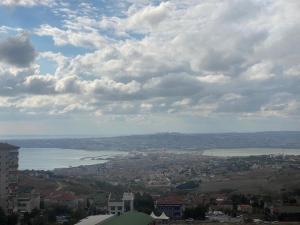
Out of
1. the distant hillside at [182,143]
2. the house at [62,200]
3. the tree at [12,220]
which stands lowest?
the tree at [12,220]

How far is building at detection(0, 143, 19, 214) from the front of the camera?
3056cm

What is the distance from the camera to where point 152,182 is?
50875 millimetres

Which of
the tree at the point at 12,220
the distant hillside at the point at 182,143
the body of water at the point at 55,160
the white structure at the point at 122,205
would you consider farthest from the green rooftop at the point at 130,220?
the distant hillside at the point at 182,143

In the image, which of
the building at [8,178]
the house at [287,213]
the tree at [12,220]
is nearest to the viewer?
the tree at [12,220]

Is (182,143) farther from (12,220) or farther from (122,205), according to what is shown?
(12,220)

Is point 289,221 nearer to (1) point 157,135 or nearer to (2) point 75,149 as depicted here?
(2) point 75,149

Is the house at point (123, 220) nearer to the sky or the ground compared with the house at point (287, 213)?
nearer to the sky

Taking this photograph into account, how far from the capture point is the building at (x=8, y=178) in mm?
30562

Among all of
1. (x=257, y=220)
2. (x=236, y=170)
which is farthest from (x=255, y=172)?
(x=257, y=220)

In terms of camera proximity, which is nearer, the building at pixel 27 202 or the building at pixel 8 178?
the building at pixel 27 202

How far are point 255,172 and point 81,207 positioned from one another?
2907 cm

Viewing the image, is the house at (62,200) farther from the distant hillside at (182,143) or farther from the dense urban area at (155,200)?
the distant hillside at (182,143)

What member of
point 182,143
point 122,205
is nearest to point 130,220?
point 122,205

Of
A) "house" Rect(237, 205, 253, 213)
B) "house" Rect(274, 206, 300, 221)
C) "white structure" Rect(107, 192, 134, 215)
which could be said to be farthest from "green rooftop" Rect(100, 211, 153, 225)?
"house" Rect(237, 205, 253, 213)
